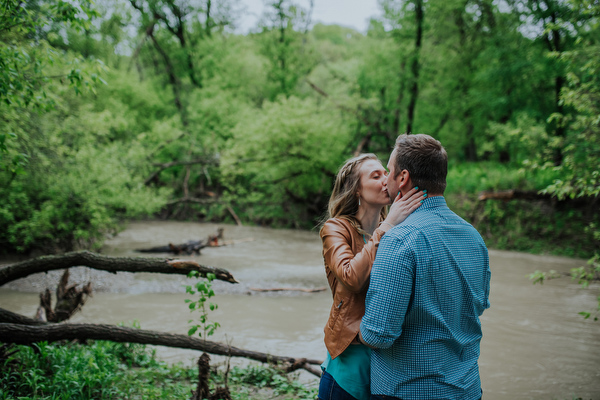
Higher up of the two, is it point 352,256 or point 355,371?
point 352,256

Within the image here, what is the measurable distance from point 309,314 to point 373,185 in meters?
6.45

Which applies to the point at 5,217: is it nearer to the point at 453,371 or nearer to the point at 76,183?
the point at 76,183

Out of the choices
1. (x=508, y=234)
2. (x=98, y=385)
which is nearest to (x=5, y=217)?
(x=98, y=385)

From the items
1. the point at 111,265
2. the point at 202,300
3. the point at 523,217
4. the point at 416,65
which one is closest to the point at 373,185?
the point at 202,300

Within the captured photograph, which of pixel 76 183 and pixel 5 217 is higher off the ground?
pixel 76 183

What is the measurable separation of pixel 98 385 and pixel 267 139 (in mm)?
16343

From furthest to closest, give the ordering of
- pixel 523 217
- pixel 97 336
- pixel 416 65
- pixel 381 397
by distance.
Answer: pixel 416 65
pixel 523 217
pixel 97 336
pixel 381 397

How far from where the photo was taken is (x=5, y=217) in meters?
9.82

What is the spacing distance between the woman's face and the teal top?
782 mm

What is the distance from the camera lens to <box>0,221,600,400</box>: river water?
584 cm

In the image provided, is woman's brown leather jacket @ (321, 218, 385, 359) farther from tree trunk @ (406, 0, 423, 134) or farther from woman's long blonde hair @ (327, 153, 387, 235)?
tree trunk @ (406, 0, 423, 134)

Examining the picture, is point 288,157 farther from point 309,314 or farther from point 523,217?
point 309,314

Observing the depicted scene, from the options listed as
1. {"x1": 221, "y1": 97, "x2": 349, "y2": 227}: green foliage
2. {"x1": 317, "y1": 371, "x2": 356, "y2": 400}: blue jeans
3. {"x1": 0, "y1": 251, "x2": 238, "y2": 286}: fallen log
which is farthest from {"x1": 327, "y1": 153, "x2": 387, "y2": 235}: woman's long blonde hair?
{"x1": 221, "y1": 97, "x2": 349, "y2": 227}: green foliage

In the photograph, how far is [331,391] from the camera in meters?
2.03
